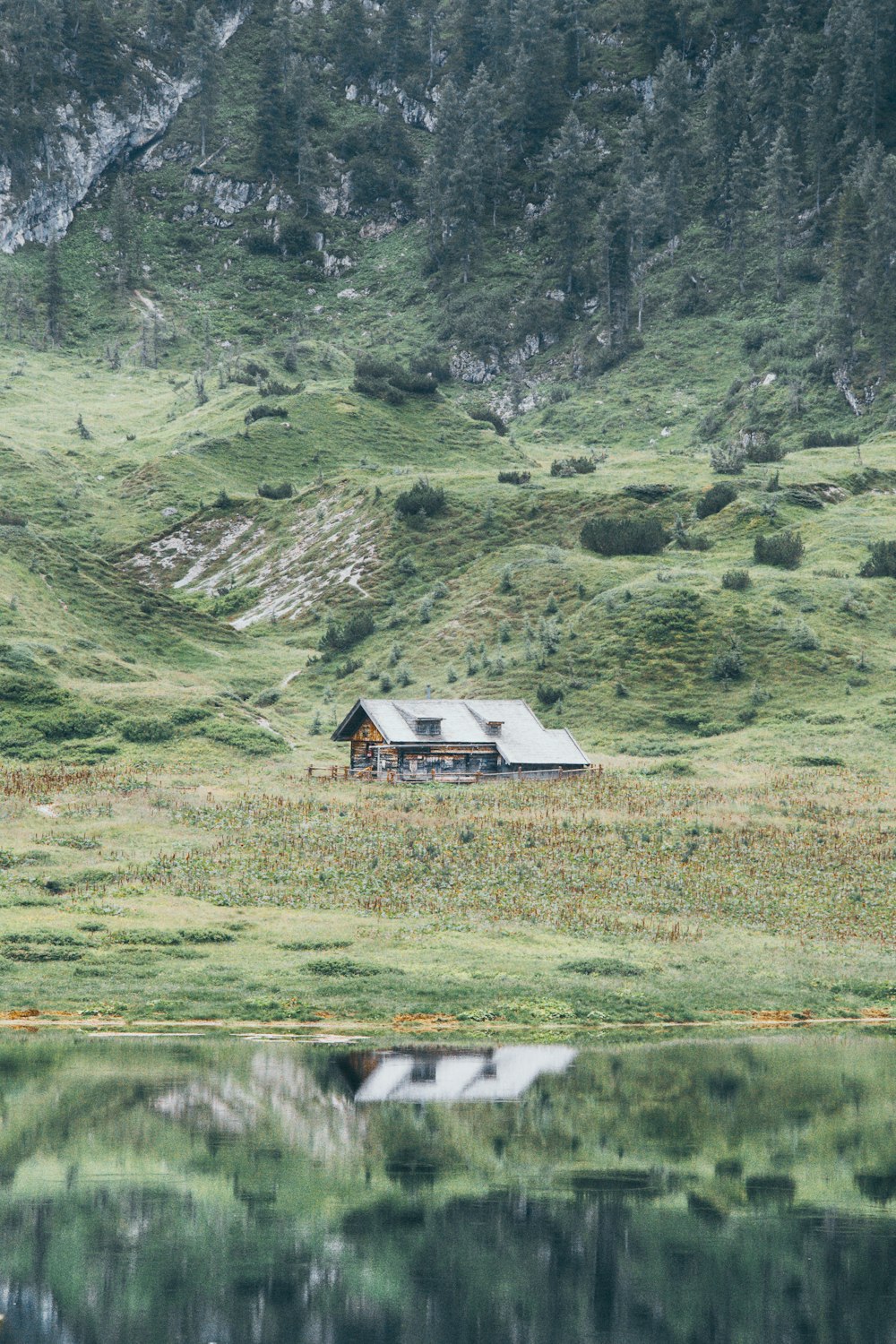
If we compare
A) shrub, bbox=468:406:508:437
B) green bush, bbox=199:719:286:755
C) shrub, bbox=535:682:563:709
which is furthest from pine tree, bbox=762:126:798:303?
green bush, bbox=199:719:286:755

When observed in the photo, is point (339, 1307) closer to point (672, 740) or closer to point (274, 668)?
point (672, 740)

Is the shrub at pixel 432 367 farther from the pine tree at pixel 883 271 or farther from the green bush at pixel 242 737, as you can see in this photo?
the green bush at pixel 242 737

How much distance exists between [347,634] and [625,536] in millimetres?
23571

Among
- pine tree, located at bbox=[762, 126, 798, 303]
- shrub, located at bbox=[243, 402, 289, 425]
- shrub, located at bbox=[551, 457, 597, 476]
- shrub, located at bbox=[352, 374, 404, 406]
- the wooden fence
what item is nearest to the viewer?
the wooden fence

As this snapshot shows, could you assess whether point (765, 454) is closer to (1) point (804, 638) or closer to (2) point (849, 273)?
Result: (2) point (849, 273)

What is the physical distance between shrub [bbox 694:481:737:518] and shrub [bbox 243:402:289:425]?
53.6 metres

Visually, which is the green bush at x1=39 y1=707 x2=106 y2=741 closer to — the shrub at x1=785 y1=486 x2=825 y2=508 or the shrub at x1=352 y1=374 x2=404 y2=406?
the shrub at x1=785 y1=486 x2=825 y2=508

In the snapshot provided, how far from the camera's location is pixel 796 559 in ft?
365

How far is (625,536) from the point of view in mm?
118688

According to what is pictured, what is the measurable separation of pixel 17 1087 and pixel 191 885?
21133 millimetres

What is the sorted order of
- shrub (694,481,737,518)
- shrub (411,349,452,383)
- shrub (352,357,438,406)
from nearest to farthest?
shrub (694,481,737,518) → shrub (352,357,438,406) → shrub (411,349,452,383)

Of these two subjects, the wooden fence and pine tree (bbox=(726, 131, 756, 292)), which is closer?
the wooden fence

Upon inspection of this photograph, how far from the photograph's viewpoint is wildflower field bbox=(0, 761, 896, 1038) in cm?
4009

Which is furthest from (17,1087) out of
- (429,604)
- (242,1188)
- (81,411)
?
(81,411)
